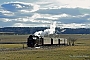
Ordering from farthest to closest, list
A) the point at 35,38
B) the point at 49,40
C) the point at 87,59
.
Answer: the point at 49,40 → the point at 35,38 → the point at 87,59

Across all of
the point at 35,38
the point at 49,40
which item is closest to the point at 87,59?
the point at 35,38

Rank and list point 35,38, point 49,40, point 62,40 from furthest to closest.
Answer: point 62,40
point 49,40
point 35,38

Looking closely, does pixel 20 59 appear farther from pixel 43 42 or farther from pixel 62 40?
pixel 62 40

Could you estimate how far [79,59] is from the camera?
53.2 m

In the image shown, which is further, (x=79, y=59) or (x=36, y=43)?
(x=36, y=43)

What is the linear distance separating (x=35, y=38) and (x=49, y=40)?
483 inches

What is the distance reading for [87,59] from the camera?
52.4 meters

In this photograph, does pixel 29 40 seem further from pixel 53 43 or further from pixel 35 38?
pixel 53 43

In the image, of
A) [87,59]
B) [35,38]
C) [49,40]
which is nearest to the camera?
[87,59]

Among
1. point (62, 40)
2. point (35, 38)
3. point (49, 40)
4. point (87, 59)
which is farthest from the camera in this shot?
point (62, 40)

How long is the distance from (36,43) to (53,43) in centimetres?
1487

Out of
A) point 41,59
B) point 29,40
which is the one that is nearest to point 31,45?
point 29,40

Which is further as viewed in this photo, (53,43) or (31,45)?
(53,43)

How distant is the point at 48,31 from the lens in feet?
449
